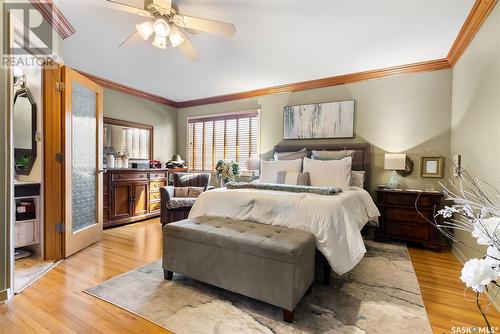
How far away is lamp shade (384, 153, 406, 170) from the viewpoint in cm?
339

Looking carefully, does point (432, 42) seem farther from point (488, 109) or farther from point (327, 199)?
point (327, 199)

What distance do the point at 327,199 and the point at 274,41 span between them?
1934 millimetres

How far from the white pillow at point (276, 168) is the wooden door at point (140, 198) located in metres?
→ 2.33

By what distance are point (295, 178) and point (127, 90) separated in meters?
3.65

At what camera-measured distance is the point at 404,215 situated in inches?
130

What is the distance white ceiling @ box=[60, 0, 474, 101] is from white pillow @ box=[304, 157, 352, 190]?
1.42 m

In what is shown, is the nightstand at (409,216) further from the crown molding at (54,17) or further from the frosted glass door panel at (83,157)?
the crown molding at (54,17)

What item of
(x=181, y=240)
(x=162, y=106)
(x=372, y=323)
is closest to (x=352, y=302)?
(x=372, y=323)

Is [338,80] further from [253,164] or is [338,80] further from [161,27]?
[161,27]

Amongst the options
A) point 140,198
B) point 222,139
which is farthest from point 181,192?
point 222,139

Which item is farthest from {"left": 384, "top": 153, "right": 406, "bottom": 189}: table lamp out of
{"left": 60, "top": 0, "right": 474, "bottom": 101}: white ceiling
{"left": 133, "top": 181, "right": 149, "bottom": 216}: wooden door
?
{"left": 133, "top": 181, "right": 149, "bottom": 216}: wooden door

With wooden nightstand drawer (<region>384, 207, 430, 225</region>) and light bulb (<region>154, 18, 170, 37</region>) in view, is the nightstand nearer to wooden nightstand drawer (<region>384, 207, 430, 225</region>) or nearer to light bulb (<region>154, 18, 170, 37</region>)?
wooden nightstand drawer (<region>384, 207, 430, 225</region>)

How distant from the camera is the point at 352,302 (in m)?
1.97

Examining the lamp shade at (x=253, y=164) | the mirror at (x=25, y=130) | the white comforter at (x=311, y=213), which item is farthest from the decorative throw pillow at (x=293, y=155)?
the mirror at (x=25, y=130)
